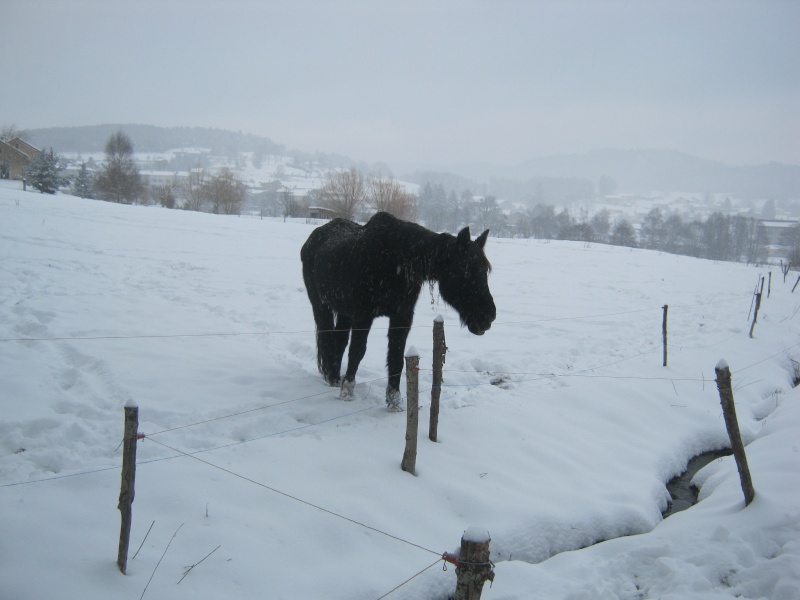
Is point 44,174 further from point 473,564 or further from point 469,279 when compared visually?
point 473,564

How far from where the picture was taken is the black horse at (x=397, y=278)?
502 cm

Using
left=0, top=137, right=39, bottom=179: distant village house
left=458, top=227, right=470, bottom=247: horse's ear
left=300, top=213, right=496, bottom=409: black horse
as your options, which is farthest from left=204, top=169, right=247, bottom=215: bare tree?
left=458, top=227, right=470, bottom=247: horse's ear

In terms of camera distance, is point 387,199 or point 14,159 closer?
point 387,199

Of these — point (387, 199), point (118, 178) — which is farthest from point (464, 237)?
point (118, 178)

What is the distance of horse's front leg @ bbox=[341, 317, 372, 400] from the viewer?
521 centimetres

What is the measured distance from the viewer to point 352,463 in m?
4.21

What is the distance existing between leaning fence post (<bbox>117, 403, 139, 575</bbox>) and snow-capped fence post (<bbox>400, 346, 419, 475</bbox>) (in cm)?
214

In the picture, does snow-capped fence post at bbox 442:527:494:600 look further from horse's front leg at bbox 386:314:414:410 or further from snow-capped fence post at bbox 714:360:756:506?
horse's front leg at bbox 386:314:414:410

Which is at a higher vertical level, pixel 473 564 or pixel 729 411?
pixel 729 411

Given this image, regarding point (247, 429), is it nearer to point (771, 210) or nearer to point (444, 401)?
point (444, 401)

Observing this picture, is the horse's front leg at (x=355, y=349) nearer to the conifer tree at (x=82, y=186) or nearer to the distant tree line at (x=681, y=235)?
the conifer tree at (x=82, y=186)

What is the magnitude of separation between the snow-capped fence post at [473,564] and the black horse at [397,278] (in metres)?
3.14

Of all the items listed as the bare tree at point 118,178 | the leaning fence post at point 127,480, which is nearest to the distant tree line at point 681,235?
the bare tree at point 118,178

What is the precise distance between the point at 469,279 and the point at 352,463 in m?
2.26
